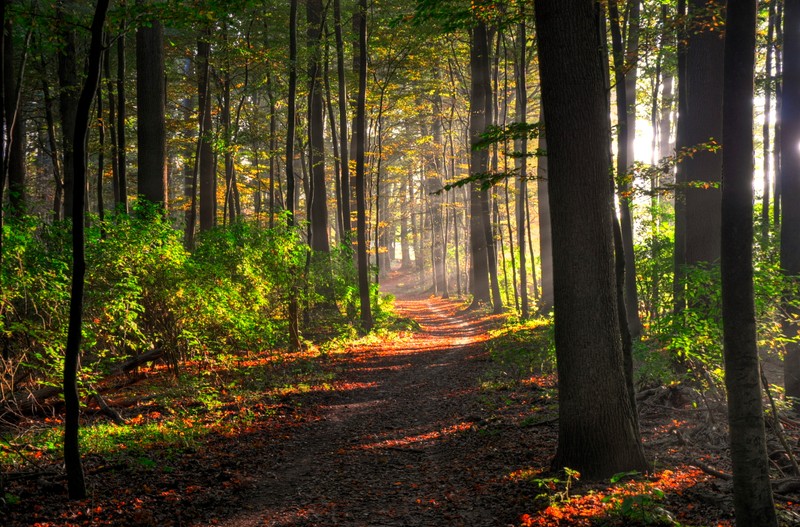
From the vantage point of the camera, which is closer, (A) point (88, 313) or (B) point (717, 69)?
(A) point (88, 313)

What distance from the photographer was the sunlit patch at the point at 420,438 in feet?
24.1

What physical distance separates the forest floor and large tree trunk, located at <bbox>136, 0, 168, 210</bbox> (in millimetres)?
5298

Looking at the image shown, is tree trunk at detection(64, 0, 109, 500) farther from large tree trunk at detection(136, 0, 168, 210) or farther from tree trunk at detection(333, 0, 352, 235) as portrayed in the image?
tree trunk at detection(333, 0, 352, 235)

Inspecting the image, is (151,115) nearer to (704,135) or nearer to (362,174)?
(362,174)

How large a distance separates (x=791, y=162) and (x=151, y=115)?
1377 cm

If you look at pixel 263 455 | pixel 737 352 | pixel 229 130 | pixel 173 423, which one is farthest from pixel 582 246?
pixel 229 130

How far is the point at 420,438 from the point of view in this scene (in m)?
7.70

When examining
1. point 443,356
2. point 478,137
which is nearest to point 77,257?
point 443,356

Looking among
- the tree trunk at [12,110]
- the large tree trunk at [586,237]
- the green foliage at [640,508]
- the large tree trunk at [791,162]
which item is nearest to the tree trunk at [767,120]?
the large tree trunk at [791,162]

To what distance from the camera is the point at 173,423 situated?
24.8 feet

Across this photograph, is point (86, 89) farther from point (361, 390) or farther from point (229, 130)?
point (229, 130)

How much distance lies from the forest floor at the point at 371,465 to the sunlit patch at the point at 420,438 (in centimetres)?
3

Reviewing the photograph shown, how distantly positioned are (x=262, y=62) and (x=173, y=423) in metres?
12.5

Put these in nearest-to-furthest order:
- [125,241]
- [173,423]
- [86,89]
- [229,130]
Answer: [86,89]
[173,423]
[125,241]
[229,130]
